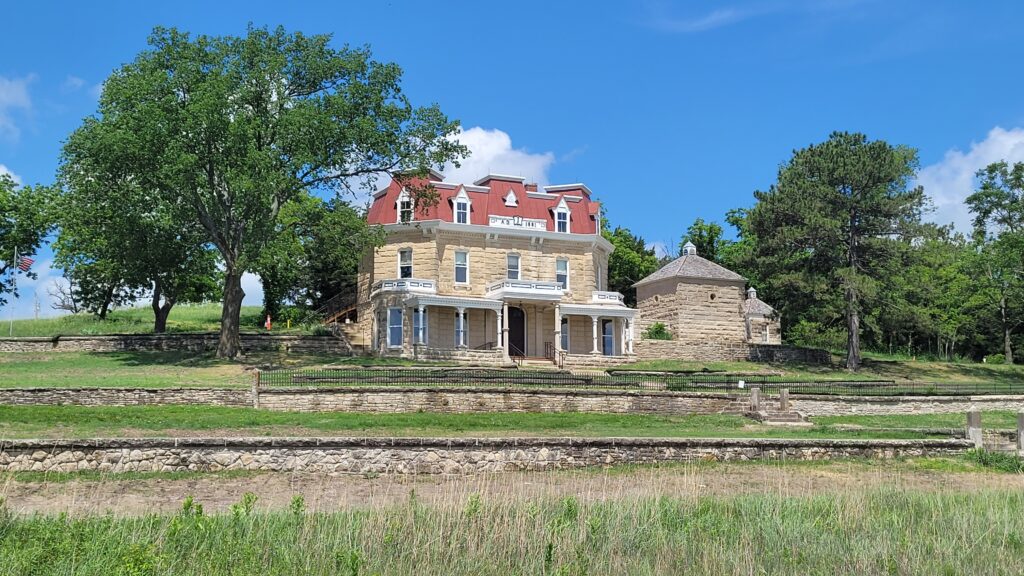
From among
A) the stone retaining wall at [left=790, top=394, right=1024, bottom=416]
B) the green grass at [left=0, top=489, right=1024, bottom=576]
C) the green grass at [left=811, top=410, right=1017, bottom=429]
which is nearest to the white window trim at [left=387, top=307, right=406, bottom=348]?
the stone retaining wall at [left=790, top=394, right=1024, bottom=416]

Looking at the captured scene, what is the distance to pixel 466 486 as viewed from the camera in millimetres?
15500

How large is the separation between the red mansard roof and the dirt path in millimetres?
29027

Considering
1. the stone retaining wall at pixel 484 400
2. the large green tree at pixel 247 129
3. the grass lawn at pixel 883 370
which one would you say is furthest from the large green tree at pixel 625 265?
the stone retaining wall at pixel 484 400

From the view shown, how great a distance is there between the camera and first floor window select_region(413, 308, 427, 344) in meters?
42.4

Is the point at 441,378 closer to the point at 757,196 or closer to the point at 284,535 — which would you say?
the point at 284,535

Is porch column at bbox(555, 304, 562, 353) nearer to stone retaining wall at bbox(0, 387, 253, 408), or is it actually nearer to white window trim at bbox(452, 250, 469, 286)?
white window trim at bbox(452, 250, 469, 286)

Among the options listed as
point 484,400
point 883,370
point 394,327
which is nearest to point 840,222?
point 883,370

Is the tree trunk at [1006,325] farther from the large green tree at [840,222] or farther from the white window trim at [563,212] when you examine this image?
the white window trim at [563,212]

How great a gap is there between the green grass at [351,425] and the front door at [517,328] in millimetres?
19285

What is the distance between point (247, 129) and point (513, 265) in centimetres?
1727

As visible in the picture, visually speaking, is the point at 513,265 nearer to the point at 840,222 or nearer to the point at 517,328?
the point at 517,328

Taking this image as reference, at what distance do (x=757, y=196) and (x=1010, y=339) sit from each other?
2637cm

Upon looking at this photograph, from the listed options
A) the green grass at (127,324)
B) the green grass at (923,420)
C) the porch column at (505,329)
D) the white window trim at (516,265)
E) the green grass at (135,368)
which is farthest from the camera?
the green grass at (127,324)

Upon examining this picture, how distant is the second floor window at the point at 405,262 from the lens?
4519 cm
